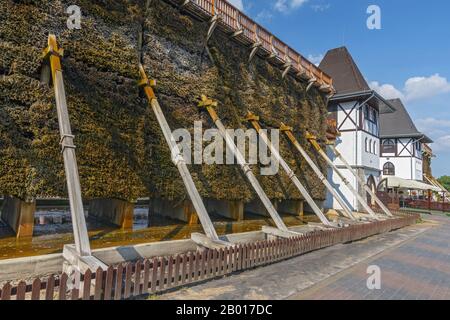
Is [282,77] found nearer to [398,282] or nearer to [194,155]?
[194,155]

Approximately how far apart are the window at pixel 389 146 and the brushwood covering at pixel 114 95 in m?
34.0

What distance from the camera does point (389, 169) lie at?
43125mm

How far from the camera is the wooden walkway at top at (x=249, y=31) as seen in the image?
1478cm

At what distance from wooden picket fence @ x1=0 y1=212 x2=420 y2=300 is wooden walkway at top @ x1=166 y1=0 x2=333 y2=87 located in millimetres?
11988

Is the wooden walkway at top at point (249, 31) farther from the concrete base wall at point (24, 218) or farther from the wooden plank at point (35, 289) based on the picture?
the wooden plank at point (35, 289)

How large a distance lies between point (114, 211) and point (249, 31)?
13135mm

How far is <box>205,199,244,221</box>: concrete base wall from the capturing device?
1633 cm

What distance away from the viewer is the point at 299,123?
21.6m

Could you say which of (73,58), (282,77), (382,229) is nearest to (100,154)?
Result: (73,58)

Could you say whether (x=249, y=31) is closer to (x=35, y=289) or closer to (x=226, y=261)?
(x=226, y=261)

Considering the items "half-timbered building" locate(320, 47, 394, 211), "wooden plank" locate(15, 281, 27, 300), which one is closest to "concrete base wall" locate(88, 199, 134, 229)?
"wooden plank" locate(15, 281, 27, 300)

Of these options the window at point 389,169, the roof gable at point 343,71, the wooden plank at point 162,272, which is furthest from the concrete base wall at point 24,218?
the window at point 389,169

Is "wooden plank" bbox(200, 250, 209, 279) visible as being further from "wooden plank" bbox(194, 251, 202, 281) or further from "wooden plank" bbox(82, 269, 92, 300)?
"wooden plank" bbox(82, 269, 92, 300)
